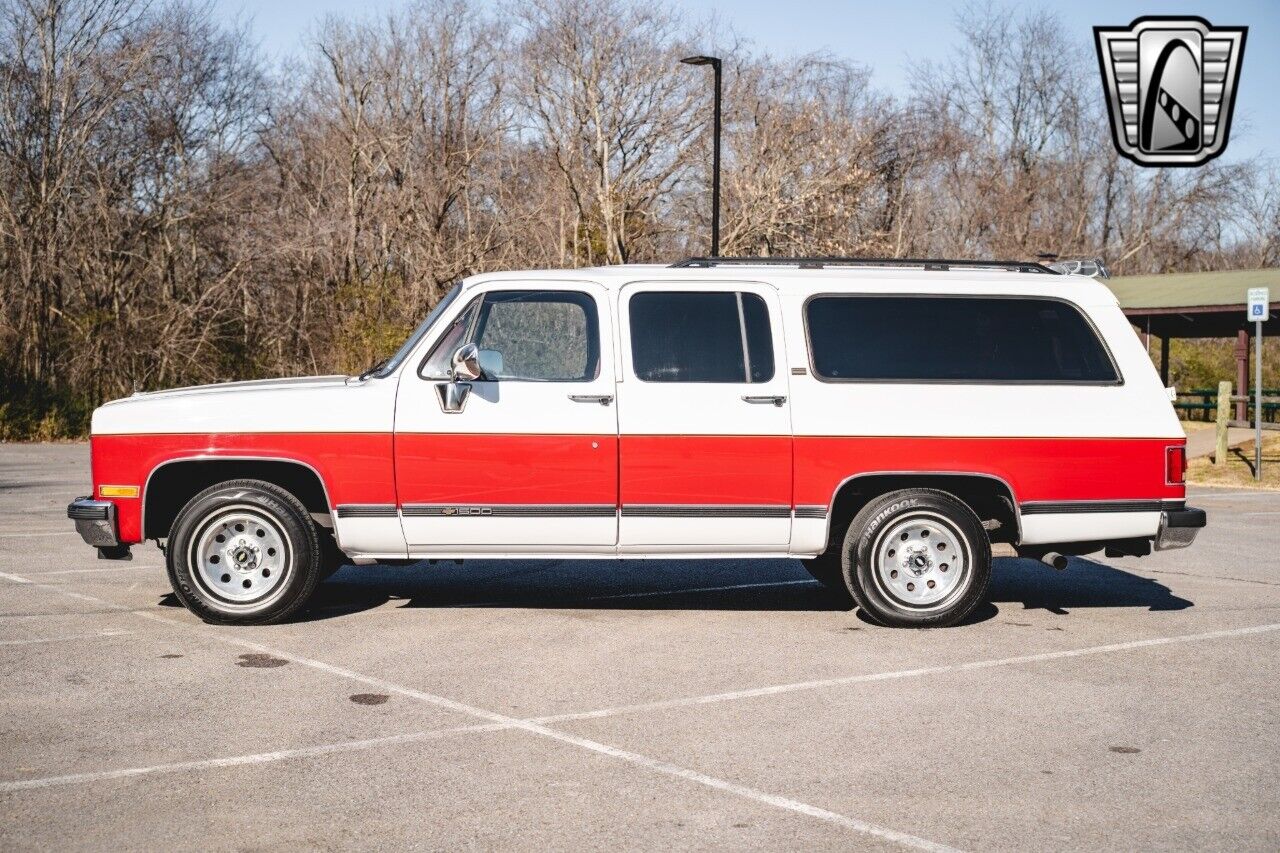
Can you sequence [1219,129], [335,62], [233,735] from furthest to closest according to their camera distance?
[335,62] < [1219,129] < [233,735]

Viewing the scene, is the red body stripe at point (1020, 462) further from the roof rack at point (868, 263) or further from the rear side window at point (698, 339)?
the roof rack at point (868, 263)

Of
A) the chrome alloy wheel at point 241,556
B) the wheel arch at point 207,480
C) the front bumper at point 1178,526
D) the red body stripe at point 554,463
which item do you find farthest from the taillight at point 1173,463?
the chrome alloy wheel at point 241,556

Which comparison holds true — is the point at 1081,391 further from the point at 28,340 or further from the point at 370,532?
the point at 28,340

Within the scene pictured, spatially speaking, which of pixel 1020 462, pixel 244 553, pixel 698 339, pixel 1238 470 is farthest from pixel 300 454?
pixel 1238 470

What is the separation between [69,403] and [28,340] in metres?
2.03

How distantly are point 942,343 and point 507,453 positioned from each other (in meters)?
2.74

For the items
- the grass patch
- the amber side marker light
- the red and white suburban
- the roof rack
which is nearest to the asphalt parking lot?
the red and white suburban

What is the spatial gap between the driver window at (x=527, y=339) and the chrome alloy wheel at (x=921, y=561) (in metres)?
2.10

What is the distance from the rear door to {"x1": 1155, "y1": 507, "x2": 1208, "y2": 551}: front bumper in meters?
2.30

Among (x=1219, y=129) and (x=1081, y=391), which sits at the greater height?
(x=1219, y=129)

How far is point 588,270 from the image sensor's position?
8.43 metres

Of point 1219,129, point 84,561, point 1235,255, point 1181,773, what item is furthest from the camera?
point 1235,255

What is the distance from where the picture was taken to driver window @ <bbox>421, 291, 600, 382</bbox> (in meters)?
8.02

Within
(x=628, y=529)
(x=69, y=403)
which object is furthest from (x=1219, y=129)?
(x=69, y=403)
